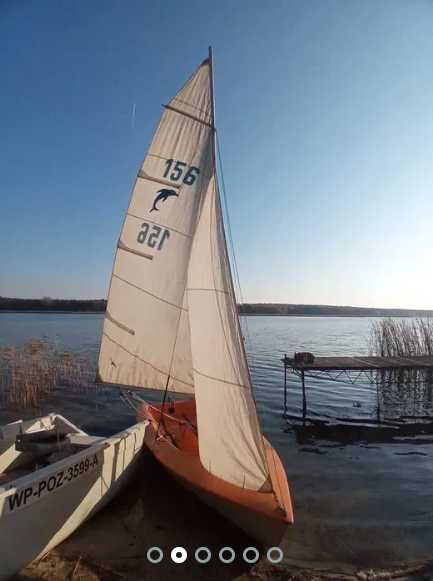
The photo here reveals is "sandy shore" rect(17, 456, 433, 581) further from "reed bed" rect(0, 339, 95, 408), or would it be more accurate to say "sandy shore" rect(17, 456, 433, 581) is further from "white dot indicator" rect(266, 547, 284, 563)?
"reed bed" rect(0, 339, 95, 408)

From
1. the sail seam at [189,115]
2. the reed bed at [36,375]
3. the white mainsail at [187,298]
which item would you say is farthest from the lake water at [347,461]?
the sail seam at [189,115]

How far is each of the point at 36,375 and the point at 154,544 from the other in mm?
12706

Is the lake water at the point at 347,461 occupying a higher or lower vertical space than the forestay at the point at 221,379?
lower

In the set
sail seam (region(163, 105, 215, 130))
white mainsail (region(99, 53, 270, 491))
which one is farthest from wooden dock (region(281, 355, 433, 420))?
sail seam (region(163, 105, 215, 130))

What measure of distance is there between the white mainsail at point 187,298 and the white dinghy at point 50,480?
1.63 metres

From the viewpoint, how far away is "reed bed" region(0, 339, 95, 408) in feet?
46.6

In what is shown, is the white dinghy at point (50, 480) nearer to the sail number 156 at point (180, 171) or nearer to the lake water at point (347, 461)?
the lake water at point (347, 461)

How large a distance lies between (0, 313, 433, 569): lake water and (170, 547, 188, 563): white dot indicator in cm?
165

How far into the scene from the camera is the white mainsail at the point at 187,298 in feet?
17.2

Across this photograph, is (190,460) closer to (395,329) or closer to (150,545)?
(150,545)

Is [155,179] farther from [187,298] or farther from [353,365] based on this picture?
[353,365]

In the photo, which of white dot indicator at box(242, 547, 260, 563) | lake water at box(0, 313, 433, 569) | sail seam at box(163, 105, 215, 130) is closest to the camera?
white dot indicator at box(242, 547, 260, 563)

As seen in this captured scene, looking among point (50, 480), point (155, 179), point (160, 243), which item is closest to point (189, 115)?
point (155, 179)

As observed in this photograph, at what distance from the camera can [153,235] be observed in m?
6.98
